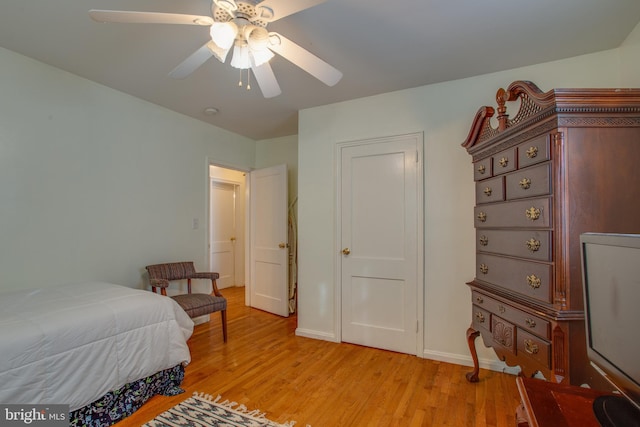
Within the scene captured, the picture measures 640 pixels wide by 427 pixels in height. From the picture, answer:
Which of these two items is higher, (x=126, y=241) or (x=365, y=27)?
(x=365, y=27)

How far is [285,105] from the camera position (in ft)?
10.7

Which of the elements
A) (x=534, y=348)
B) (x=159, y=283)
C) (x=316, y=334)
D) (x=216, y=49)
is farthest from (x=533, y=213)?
(x=159, y=283)

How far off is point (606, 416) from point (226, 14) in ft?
6.51

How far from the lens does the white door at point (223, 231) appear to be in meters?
5.71

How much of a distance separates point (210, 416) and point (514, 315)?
1.90 meters

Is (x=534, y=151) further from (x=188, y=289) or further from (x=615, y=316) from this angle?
(x=188, y=289)

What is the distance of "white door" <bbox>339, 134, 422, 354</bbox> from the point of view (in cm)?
284

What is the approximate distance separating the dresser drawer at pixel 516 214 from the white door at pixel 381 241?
69 cm

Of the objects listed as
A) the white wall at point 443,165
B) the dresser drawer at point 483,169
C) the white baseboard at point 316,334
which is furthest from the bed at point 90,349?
the dresser drawer at point 483,169

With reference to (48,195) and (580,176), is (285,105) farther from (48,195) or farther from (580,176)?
(580,176)

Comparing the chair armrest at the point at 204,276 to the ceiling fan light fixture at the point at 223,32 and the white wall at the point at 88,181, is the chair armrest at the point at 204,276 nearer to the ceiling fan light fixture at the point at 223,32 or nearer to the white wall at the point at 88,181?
the white wall at the point at 88,181

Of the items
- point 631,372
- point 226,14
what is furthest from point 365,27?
point 631,372

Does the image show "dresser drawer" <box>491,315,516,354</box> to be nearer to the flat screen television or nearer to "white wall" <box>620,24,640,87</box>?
the flat screen television

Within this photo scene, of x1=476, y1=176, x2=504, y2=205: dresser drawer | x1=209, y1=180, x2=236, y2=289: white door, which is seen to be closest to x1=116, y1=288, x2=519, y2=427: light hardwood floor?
x1=476, y1=176, x2=504, y2=205: dresser drawer
